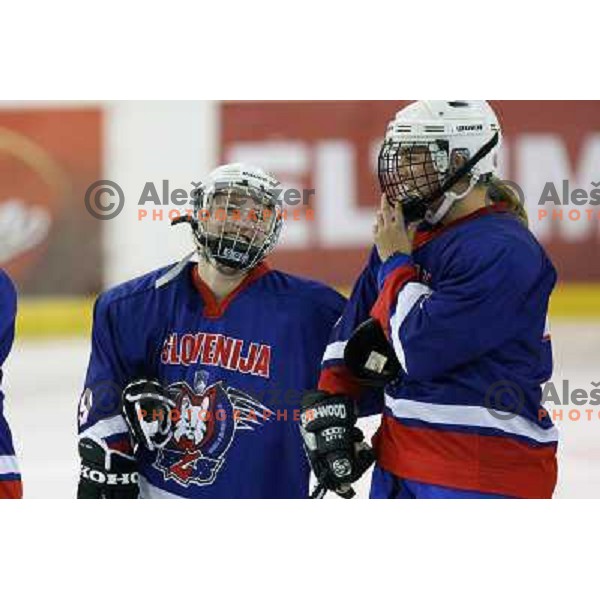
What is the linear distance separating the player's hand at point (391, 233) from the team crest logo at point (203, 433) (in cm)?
42

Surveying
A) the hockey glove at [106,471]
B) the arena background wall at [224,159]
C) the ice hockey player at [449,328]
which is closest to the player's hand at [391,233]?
the ice hockey player at [449,328]

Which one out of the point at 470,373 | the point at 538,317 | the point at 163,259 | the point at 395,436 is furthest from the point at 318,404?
the point at 163,259

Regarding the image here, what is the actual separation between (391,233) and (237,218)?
336 mm

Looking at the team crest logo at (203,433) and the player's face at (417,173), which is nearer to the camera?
the player's face at (417,173)

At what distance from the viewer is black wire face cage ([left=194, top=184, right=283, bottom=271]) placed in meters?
2.22

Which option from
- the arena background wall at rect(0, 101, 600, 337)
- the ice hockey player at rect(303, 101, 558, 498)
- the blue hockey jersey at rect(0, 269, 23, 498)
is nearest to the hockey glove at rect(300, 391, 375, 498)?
the ice hockey player at rect(303, 101, 558, 498)

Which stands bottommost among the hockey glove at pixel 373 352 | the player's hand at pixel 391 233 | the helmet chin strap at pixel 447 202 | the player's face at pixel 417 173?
the hockey glove at pixel 373 352

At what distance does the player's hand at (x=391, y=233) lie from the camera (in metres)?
2.04

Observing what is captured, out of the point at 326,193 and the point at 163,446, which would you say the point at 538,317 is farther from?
the point at 326,193

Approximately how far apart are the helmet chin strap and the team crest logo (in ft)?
1.63

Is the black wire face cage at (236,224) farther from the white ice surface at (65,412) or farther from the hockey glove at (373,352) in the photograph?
the white ice surface at (65,412)

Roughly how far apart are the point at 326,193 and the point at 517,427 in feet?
6.11

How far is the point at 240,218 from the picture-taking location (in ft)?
7.36

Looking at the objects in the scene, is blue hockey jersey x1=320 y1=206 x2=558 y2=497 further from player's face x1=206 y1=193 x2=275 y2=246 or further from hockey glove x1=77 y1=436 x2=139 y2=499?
hockey glove x1=77 y1=436 x2=139 y2=499
